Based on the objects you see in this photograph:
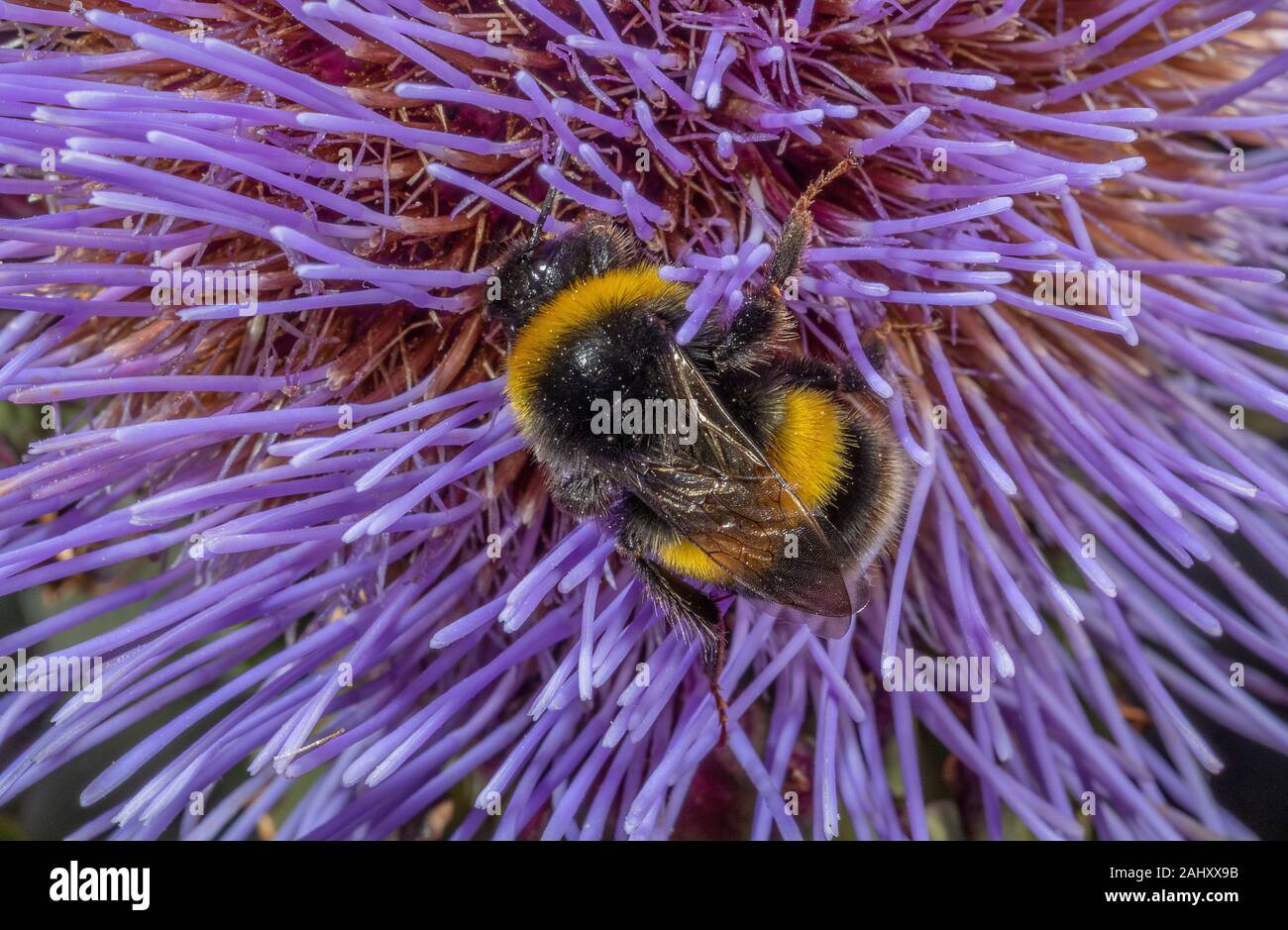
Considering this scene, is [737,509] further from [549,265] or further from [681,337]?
[549,265]

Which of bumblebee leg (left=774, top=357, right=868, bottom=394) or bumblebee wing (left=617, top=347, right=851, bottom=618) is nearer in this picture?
bumblebee wing (left=617, top=347, right=851, bottom=618)

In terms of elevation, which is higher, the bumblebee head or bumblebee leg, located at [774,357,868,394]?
the bumblebee head

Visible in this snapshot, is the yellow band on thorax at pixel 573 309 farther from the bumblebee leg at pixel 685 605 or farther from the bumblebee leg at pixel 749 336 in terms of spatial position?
the bumblebee leg at pixel 685 605

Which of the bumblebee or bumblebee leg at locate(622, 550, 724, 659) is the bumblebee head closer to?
the bumblebee

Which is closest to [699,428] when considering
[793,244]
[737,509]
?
[737,509]

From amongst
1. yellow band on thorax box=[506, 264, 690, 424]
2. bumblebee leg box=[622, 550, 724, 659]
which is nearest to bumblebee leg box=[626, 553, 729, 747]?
bumblebee leg box=[622, 550, 724, 659]

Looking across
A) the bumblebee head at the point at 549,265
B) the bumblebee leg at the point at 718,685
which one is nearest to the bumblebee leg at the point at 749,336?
the bumblebee head at the point at 549,265

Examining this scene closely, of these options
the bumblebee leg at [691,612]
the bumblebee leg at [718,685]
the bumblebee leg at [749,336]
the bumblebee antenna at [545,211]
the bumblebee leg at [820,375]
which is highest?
the bumblebee antenna at [545,211]
